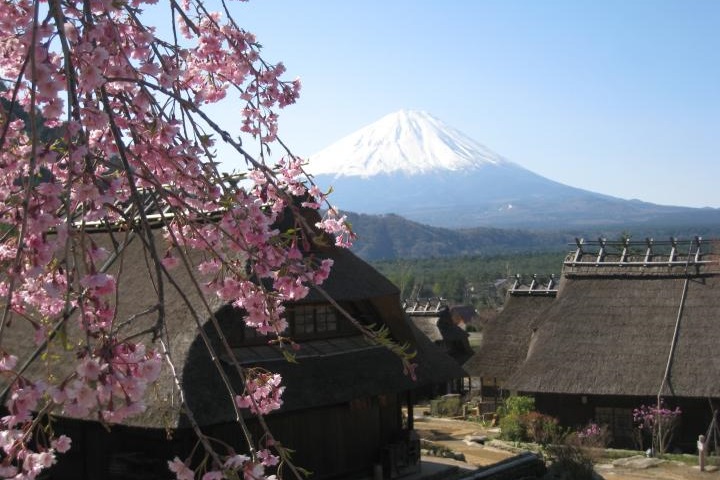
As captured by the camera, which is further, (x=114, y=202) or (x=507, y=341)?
(x=507, y=341)

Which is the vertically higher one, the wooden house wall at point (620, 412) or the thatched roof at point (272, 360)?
the thatched roof at point (272, 360)

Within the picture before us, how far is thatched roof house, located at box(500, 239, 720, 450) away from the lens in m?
20.0

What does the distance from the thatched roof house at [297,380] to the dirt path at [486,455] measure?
4.55 meters

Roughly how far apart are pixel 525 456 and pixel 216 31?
13.1 metres

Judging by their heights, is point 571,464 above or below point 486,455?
above

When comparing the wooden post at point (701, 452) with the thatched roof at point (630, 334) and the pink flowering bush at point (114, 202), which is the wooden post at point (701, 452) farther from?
the pink flowering bush at point (114, 202)

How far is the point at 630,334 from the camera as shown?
70.6ft

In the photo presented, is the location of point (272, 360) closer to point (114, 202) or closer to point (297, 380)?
point (297, 380)

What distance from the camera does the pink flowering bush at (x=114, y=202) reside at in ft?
9.65

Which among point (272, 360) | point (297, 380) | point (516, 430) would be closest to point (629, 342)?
point (516, 430)

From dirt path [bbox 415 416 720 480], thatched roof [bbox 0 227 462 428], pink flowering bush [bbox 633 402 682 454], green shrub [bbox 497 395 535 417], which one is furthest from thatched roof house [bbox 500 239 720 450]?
thatched roof [bbox 0 227 462 428]

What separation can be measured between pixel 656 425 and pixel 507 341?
7.86 m

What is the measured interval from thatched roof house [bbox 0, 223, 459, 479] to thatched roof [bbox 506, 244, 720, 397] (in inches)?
258

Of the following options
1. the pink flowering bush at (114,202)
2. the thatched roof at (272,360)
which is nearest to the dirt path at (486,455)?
the thatched roof at (272,360)
